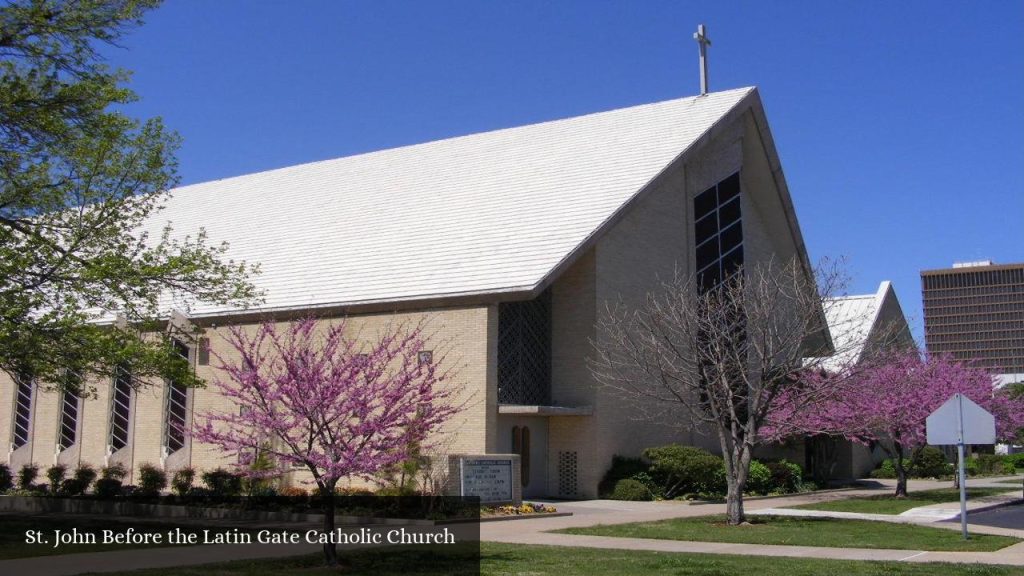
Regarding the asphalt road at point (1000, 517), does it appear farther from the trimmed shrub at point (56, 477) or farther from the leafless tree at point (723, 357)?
the trimmed shrub at point (56, 477)

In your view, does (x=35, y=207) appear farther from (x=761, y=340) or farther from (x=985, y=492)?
(x=985, y=492)

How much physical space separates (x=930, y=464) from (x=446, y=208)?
26.2 metres

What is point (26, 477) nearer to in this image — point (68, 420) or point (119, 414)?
point (119, 414)

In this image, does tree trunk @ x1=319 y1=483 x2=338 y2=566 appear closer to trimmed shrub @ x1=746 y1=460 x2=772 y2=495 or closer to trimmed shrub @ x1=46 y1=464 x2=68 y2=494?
trimmed shrub @ x1=46 y1=464 x2=68 y2=494

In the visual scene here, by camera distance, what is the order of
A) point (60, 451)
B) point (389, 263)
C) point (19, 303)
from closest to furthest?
point (19, 303)
point (389, 263)
point (60, 451)

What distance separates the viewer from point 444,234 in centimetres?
2955

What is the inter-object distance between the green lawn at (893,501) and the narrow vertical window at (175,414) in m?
18.2

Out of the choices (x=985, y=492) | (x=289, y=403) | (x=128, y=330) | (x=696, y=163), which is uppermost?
(x=696, y=163)

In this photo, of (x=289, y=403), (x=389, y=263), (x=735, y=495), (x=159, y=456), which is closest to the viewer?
(x=289, y=403)

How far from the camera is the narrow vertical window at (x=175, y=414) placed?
31391 millimetres

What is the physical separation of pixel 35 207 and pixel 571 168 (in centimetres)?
1700

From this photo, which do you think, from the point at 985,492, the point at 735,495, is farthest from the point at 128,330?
the point at 985,492

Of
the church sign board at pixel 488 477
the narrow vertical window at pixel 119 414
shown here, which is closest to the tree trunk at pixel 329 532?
the church sign board at pixel 488 477

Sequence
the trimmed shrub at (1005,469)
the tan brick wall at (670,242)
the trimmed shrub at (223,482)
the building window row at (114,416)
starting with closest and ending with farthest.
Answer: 1. the trimmed shrub at (223,482)
2. the tan brick wall at (670,242)
3. the building window row at (114,416)
4. the trimmed shrub at (1005,469)
